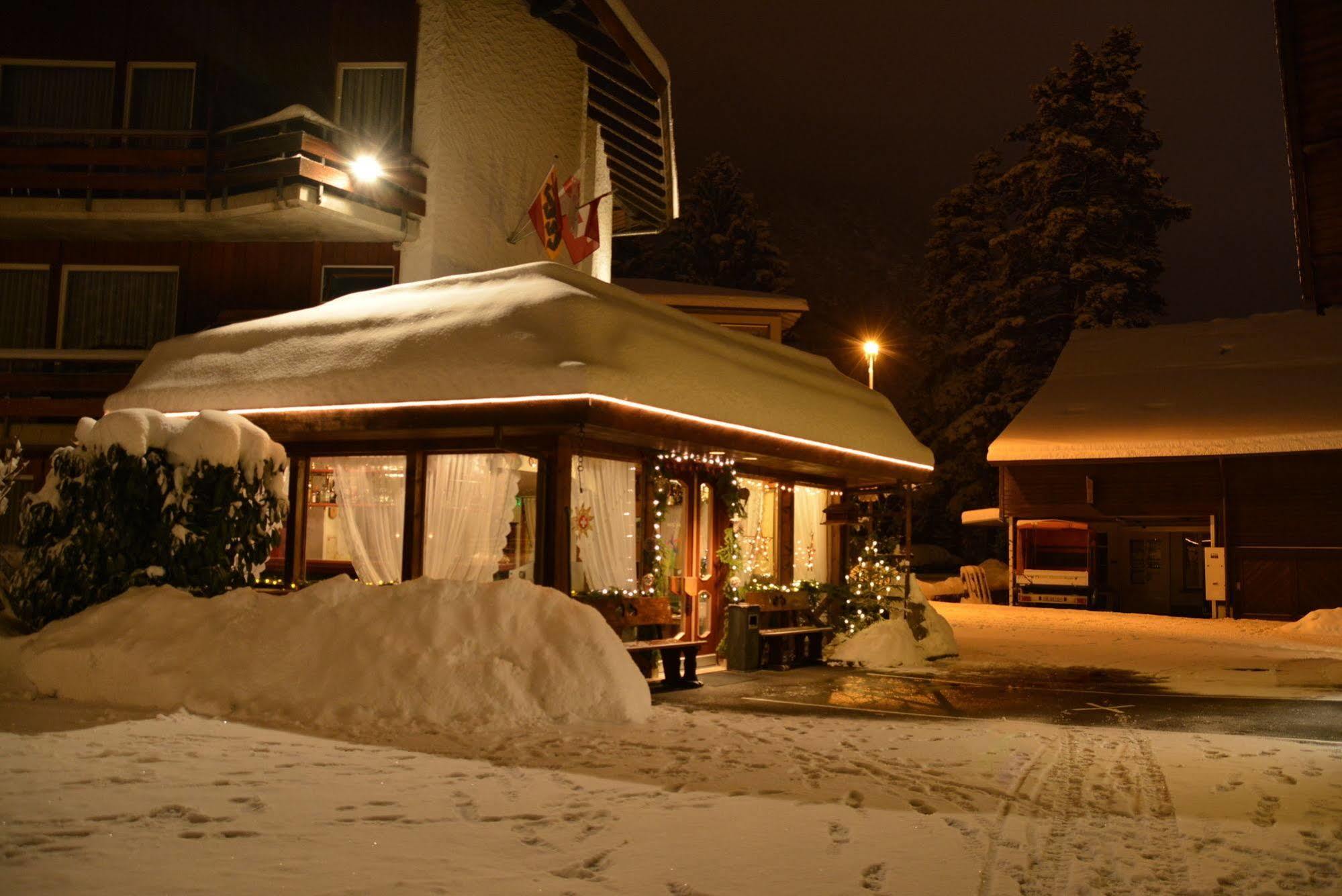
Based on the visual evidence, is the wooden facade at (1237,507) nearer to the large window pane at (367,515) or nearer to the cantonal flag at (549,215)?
the cantonal flag at (549,215)

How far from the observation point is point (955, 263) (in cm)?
4569

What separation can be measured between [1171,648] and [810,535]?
692cm

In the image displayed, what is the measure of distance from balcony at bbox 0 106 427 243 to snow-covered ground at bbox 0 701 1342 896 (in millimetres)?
9157

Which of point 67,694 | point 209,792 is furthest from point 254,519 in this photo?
point 209,792

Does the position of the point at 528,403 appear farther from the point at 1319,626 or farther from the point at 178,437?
the point at 1319,626

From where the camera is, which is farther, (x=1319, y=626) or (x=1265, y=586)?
(x=1265, y=586)

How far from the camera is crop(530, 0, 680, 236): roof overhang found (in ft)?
61.2

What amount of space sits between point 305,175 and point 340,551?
5.36 m

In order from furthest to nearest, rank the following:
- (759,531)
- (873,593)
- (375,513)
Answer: (873,593) → (759,531) → (375,513)

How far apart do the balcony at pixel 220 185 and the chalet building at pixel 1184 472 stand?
68.3 feet

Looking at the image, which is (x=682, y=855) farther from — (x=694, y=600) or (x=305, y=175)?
(x=305, y=175)

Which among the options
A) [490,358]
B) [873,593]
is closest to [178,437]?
[490,358]

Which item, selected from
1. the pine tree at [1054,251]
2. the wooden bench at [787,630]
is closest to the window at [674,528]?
the wooden bench at [787,630]

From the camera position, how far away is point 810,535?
17.9 meters
